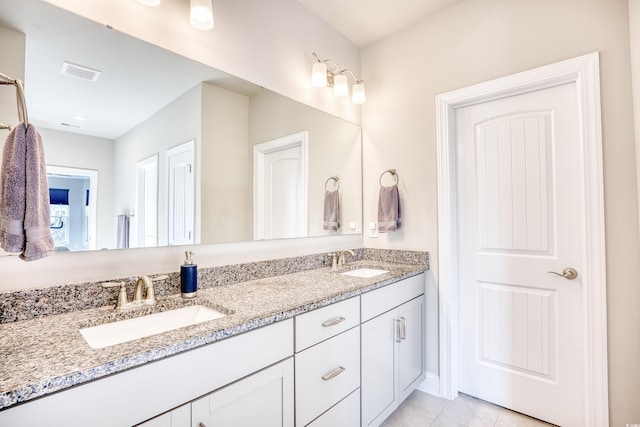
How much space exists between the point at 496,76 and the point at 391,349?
1783mm

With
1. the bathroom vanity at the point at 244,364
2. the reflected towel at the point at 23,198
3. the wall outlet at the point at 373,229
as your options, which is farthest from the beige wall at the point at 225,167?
the wall outlet at the point at 373,229

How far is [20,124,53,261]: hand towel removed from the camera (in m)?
0.89

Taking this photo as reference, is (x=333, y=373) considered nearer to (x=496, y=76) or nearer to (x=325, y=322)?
(x=325, y=322)

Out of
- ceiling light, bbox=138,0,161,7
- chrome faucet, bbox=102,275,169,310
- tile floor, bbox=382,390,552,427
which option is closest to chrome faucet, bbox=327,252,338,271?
tile floor, bbox=382,390,552,427

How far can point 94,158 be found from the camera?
4.25 ft

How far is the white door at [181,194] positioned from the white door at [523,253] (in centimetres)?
171

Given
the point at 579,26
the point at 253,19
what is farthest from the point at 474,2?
the point at 253,19

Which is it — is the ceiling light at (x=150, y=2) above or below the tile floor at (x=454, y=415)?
above

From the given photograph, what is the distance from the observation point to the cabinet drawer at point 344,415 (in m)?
1.36

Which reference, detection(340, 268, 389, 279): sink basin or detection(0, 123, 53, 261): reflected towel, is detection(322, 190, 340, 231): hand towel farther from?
detection(0, 123, 53, 261): reflected towel

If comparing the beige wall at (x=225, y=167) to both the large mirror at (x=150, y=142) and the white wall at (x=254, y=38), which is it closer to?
the large mirror at (x=150, y=142)

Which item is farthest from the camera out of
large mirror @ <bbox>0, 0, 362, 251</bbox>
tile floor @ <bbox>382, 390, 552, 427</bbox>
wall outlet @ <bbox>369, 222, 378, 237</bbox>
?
wall outlet @ <bbox>369, 222, 378, 237</bbox>

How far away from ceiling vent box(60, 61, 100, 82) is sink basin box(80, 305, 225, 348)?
0.96 metres

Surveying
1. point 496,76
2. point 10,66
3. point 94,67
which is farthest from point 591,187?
point 10,66
